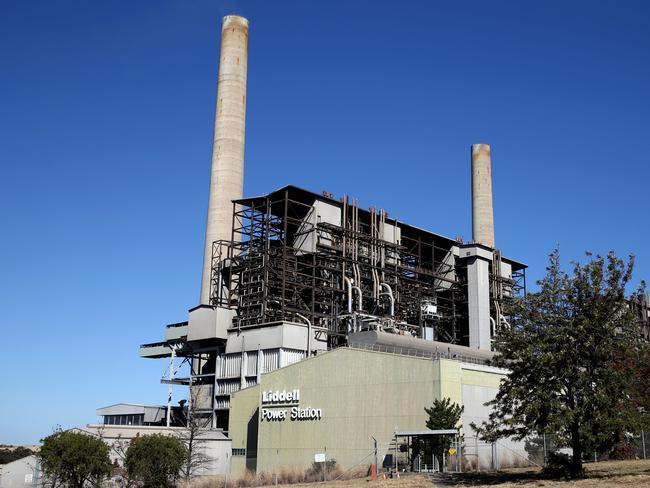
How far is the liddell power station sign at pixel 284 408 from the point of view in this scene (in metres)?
57.4

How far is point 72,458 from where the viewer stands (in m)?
39.1

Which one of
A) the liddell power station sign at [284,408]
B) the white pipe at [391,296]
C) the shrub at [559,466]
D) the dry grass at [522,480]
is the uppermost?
the white pipe at [391,296]

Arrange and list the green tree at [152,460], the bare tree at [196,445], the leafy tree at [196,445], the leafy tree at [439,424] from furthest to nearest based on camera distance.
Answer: the bare tree at [196,445] < the leafy tree at [196,445] < the leafy tree at [439,424] < the green tree at [152,460]

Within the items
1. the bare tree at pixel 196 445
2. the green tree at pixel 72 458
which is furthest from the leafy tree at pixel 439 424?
the green tree at pixel 72 458

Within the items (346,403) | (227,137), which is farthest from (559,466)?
(227,137)

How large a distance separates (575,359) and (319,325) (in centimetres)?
4328

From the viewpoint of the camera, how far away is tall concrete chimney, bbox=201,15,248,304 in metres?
85.1

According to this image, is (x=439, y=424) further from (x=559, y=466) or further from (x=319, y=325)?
(x=319, y=325)

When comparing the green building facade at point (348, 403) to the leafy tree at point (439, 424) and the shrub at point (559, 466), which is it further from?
the shrub at point (559, 466)

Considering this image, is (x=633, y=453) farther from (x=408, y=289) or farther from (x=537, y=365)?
(x=408, y=289)

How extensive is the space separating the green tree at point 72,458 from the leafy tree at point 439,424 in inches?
714

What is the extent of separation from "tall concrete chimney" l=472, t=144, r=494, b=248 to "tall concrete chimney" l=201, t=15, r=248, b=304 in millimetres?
39965

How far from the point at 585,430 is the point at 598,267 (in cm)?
765

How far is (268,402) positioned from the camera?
61.7m
